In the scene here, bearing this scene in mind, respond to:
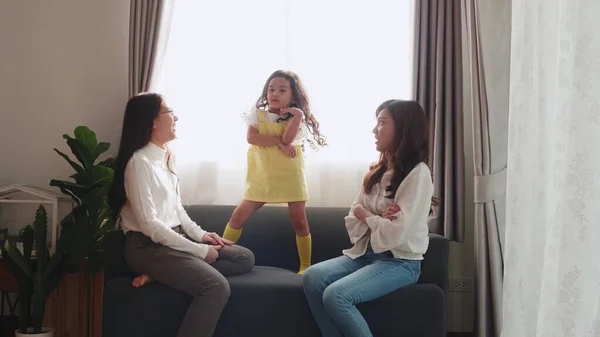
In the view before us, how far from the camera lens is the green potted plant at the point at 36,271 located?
3031 millimetres

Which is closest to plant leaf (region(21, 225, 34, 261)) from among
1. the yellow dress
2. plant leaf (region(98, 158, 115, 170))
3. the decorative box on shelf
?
the decorative box on shelf

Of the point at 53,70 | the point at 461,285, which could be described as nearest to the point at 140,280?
the point at 53,70

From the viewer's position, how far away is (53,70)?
12.8 feet

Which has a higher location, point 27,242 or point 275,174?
point 275,174

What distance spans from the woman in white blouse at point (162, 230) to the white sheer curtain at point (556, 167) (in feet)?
4.35

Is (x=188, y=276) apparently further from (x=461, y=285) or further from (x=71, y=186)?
(x=461, y=285)

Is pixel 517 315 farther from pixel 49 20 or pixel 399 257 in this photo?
pixel 49 20

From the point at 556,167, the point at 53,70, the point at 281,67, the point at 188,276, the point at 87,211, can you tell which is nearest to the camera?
the point at 556,167

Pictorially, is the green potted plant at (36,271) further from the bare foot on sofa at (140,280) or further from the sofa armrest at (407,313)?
the sofa armrest at (407,313)

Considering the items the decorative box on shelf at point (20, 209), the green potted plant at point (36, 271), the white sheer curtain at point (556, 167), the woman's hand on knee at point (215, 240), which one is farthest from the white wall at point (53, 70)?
the white sheer curtain at point (556, 167)

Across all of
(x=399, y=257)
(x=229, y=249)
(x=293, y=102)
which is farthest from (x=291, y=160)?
(x=399, y=257)

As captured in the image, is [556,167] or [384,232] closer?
[556,167]

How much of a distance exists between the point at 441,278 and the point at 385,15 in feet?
5.39

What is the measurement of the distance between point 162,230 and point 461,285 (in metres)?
1.81
